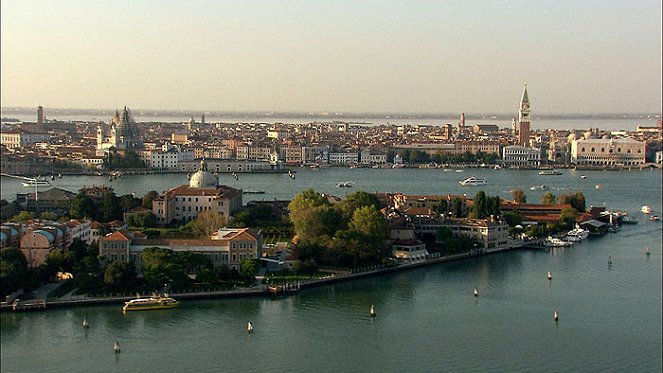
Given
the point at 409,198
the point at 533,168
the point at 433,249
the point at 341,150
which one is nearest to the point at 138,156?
the point at 341,150

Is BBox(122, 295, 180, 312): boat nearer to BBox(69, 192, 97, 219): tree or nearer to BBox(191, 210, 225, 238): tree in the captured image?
BBox(191, 210, 225, 238): tree

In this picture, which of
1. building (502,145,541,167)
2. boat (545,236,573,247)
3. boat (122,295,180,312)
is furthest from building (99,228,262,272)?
building (502,145,541,167)

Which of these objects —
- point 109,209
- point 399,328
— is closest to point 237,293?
point 399,328

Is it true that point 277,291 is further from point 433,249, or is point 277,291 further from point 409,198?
point 409,198

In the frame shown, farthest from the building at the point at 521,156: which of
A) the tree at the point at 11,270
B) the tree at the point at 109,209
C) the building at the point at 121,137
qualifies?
the tree at the point at 11,270

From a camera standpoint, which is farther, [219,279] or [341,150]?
[341,150]

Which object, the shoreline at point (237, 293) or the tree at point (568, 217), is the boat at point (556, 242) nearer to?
the tree at point (568, 217)
